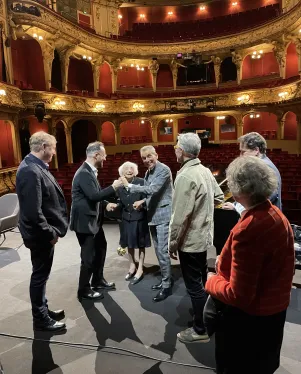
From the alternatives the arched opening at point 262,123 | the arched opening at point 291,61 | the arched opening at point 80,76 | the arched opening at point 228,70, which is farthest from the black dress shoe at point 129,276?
the arched opening at point 228,70

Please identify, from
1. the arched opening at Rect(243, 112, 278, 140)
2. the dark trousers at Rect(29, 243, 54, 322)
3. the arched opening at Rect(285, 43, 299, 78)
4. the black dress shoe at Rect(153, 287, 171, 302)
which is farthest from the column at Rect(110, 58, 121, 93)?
the dark trousers at Rect(29, 243, 54, 322)

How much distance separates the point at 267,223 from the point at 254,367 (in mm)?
768

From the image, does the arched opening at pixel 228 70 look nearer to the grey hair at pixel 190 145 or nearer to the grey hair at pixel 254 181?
the grey hair at pixel 190 145

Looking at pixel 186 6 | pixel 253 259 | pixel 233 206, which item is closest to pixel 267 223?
pixel 253 259

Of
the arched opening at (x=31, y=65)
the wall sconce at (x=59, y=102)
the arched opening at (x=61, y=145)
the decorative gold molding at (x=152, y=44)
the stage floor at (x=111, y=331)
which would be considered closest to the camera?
the stage floor at (x=111, y=331)

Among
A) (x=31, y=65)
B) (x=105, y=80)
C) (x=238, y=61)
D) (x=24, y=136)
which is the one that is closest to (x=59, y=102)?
(x=24, y=136)

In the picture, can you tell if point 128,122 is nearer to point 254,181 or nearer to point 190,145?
point 190,145

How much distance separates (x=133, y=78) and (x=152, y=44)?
11.8 feet

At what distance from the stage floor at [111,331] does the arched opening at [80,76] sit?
1831 centimetres

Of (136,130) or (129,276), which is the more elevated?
(136,130)

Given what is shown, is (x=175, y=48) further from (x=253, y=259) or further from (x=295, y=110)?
(x=253, y=259)

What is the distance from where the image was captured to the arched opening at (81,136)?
21156mm

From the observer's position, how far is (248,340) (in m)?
1.49

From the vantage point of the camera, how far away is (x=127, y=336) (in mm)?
2770
